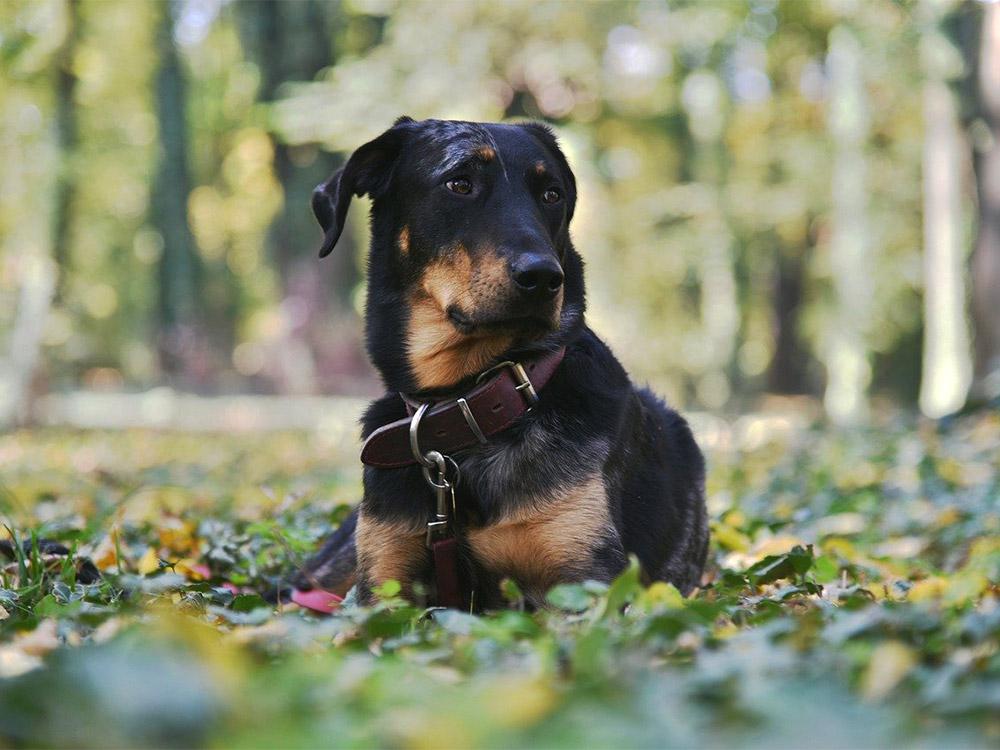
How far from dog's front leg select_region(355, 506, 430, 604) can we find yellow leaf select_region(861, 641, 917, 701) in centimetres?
218

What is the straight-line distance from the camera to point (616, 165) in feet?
95.2

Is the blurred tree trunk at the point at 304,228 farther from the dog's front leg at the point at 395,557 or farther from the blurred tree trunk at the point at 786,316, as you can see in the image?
the dog's front leg at the point at 395,557

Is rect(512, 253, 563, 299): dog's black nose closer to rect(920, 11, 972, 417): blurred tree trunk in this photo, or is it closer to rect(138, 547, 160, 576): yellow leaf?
rect(138, 547, 160, 576): yellow leaf

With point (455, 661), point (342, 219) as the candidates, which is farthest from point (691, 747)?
point (342, 219)

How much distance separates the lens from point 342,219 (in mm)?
4465

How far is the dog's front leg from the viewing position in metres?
3.96

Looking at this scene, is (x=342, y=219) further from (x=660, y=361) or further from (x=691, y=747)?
(x=660, y=361)

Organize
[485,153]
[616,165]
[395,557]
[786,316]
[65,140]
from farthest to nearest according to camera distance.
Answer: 1. [786,316]
2. [616,165]
3. [65,140]
4. [485,153]
5. [395,557]

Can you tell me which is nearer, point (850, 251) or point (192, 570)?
point (192, 570)

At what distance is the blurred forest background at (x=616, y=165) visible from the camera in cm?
1730

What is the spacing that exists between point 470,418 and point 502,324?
0.35m

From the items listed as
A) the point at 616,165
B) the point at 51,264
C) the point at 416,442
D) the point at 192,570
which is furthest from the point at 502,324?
the point at 616,165

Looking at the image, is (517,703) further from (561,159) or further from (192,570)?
(561,159)

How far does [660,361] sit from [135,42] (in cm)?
1671
